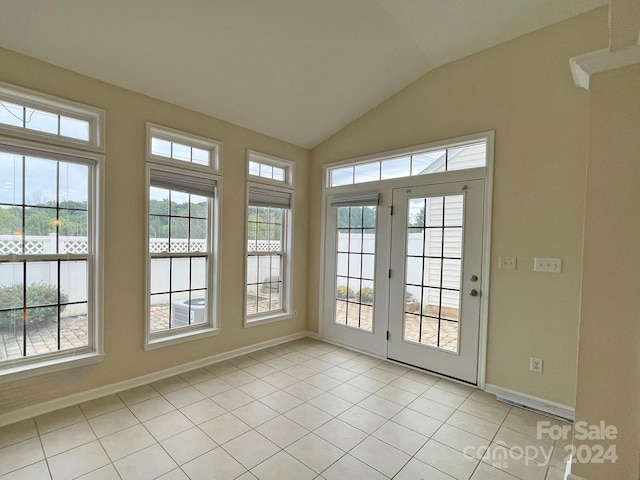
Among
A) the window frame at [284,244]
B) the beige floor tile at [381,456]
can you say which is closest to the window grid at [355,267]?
the window frame at [284,244]

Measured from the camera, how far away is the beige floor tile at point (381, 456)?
6.42 feet

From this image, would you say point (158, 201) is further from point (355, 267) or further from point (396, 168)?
point (396, 168)

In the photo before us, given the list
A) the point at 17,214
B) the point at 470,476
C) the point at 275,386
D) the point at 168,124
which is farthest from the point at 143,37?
the point at 470,476

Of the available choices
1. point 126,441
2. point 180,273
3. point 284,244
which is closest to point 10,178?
point 180,273

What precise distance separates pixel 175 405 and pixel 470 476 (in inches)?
88.8

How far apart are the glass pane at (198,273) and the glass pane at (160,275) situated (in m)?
0.26

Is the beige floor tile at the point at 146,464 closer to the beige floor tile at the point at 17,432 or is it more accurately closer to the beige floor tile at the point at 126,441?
the beige floor tile at the point at 126,441

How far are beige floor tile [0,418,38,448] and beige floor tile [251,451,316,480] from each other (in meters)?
1.66

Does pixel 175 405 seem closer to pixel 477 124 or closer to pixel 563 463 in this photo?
pixel 563 463

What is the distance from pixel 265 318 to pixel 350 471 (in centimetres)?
239

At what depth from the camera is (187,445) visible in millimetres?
2127

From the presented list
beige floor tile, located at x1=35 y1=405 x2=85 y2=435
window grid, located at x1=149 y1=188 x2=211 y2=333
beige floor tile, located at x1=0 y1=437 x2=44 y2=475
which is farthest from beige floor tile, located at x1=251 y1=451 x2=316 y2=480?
window grid, located at x1=149 y1=188 x2=211 y2=333

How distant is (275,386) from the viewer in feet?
9.89

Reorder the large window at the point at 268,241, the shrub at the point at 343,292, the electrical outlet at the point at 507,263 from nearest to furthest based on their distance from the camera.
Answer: the electrical outlet at the point at 507,263
the large window at the point at 268,241
the shrub at the point at 343,292
